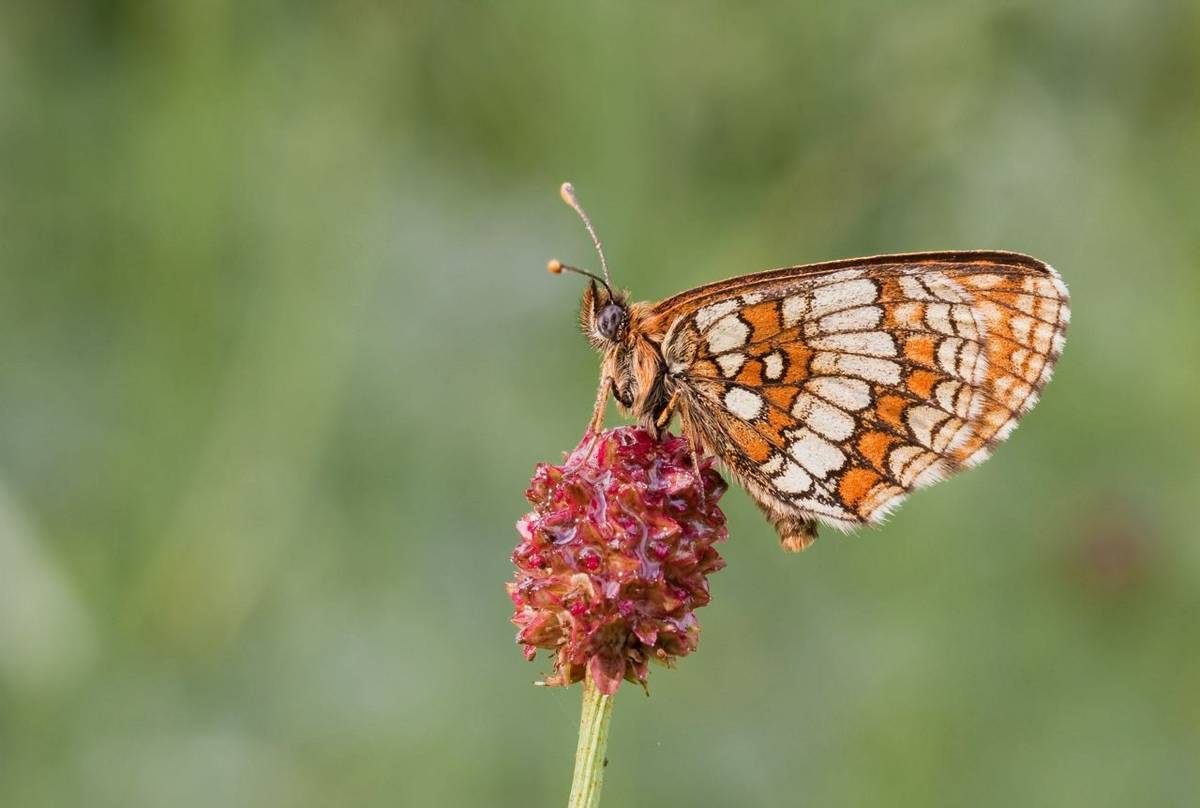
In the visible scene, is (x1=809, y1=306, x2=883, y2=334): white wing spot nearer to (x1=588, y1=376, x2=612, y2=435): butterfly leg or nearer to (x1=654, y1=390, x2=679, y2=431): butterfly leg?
(x1=654, y1=390, x2=679, y2=431): butterfly leg

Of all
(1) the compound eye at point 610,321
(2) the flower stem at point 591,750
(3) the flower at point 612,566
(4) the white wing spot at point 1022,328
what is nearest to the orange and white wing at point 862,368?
(4) the white wing spot at point 1022,328

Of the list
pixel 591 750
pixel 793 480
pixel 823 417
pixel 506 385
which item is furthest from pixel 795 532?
pixel 506 385

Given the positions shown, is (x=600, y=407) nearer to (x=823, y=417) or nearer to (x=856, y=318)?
(x=823, y=417)

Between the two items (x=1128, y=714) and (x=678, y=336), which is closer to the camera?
(x=678, y=336)

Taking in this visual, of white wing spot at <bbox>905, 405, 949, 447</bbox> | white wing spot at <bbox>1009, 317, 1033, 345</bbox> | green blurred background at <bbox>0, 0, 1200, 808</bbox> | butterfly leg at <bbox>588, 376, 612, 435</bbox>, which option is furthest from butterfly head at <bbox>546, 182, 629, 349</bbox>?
green blurred background at <bbox>0, 0, 1200, 808</bbox>

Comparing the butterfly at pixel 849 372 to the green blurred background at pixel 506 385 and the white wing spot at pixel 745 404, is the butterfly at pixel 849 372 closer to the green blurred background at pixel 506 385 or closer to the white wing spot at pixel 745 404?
the white wing spot at pixel 745 404

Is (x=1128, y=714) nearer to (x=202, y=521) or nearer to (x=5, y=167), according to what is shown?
(x=202, y=521)

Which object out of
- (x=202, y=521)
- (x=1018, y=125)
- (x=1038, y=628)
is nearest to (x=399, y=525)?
(x=202, y=521)
